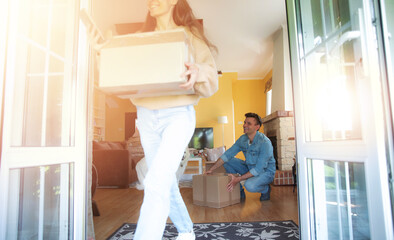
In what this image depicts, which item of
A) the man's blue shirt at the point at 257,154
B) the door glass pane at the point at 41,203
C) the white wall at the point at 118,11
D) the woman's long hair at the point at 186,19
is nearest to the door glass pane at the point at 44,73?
the door glass pane at the point at 41,203

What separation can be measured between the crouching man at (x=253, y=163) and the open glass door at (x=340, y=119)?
1582 mm

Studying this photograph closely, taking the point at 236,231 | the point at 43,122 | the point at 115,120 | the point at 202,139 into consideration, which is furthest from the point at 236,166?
the point at 115,120

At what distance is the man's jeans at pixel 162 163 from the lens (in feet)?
3.52

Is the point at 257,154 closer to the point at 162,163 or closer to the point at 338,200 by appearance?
the point at 338,200

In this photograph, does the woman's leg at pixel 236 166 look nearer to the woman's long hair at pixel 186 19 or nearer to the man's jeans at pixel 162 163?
the man's jeans at pixel 162 163

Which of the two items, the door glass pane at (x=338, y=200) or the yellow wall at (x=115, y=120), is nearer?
the door glass pane at (x=338, y=200)

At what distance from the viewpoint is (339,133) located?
44.9 inches

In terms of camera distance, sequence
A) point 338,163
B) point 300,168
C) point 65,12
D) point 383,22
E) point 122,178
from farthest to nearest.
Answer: point 122,178, point 300,168, point 65,12, point 338,163, point 383,22

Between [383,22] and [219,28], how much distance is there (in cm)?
493

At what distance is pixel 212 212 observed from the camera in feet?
8.34

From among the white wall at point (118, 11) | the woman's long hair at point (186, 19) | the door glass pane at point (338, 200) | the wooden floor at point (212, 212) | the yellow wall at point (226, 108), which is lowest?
the wooden floor at point (212, 212)

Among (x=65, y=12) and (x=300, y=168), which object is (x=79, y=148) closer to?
(x=65, y=12)

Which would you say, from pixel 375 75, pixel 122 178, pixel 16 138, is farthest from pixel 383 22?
pixel 122 178

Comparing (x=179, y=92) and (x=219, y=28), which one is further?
(x=219, y=28)
